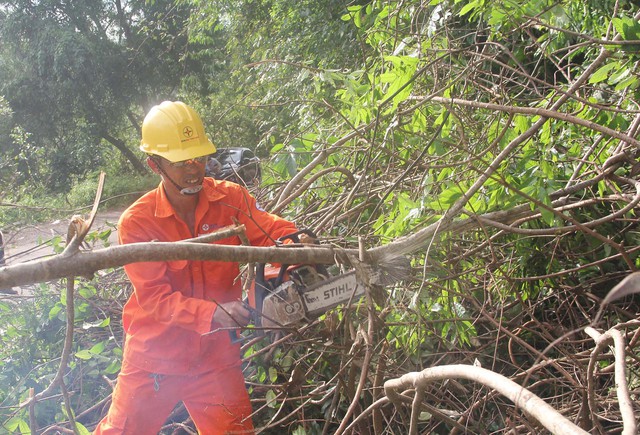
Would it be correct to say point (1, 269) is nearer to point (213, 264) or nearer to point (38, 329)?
point (213, 264)

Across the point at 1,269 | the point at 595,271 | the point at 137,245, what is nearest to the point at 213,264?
the point at 137,245

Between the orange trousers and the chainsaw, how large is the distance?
58 cm

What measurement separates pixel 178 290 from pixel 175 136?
799mm

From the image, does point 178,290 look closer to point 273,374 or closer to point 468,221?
point 273,374

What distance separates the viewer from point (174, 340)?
3082 millimetres

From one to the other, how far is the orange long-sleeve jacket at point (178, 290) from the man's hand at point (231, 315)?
34mm

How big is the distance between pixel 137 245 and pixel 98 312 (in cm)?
312

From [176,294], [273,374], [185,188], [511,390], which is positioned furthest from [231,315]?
[511,390]


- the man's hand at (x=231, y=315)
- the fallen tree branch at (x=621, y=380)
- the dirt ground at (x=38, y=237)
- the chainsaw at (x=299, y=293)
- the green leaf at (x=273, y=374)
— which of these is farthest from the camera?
the dirt ground at (x=38, y=237)

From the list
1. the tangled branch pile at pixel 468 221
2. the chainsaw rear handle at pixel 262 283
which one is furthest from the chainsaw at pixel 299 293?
the tangled branch pile at pixel 468 221

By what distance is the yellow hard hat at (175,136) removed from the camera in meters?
3.18

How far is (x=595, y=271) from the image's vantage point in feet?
12.9

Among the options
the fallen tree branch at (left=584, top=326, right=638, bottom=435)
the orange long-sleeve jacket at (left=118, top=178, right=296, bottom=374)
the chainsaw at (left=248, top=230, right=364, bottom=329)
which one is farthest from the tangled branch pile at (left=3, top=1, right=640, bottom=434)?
the fallen tree branch at (left=584, top=326, right=638, bottom=435)

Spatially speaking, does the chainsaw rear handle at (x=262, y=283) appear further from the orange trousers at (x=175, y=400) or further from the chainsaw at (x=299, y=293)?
the orange trousers at (x=175, y=400)
